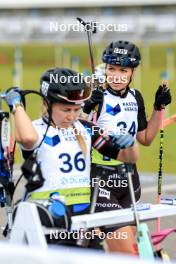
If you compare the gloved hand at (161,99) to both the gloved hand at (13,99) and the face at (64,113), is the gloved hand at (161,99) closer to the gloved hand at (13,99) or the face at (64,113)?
the face at (64,113)

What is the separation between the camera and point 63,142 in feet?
16.1

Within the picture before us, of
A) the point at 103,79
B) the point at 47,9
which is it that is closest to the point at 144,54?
the point at 47,9

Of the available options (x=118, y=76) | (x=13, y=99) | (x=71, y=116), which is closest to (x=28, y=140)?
(x=13, y=99)

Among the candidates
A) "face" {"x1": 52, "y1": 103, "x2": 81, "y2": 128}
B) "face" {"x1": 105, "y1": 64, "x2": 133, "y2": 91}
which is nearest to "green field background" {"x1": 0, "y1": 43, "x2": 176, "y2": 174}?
"face" {"x1": 105, "y1": 64, "x2": 133, "y2": 91}

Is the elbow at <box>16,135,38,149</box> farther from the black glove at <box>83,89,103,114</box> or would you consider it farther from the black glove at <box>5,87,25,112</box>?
the black glove at <box>83,89,103,114</box>

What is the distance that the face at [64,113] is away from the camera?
4.88m

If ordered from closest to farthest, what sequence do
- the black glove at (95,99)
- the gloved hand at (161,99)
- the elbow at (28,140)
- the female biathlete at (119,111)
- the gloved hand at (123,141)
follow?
the elbow at (28,140) < the gloved hand at (123,141) < the female biathlete at (119,111) < the black glove at (95,99) < the gloved hand at (161,99)

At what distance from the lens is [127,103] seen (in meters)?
6.15

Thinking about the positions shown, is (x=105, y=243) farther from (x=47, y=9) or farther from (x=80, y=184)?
(x=47, y=9)

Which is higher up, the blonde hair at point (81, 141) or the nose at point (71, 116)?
the nose at point (71, 116)

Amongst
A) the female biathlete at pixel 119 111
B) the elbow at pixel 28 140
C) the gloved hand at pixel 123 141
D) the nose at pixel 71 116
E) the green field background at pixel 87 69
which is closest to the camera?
the elbow at pixel 28 140

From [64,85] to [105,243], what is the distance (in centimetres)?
133

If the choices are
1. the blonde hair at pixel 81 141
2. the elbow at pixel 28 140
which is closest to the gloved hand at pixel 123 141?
the blonde hair at pixel 81 141

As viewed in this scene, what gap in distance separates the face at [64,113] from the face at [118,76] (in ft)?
3.93
